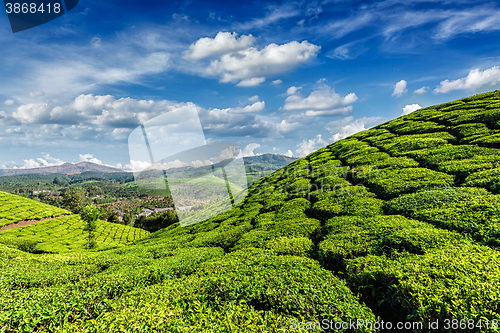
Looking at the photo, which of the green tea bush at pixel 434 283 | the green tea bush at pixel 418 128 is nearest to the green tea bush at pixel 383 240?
the green tea bush at pixel 434 283

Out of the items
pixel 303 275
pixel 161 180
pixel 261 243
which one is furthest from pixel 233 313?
pixel 161 180

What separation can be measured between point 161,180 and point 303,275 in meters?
9.46

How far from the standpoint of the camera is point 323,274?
7.25 meters

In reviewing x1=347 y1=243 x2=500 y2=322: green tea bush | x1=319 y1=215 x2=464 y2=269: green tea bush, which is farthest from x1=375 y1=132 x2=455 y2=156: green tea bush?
x1=347 y1=243 x2=500 y2=322: green tea bush

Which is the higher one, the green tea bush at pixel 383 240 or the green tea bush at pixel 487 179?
the green tea bush at pixel 487 179

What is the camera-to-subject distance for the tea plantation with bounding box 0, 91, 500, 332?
4965mm

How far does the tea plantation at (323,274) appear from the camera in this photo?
16.3ft

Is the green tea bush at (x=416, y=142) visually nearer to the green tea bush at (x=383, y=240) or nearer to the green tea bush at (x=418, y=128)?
the green tea bush at (x=418, y=128)

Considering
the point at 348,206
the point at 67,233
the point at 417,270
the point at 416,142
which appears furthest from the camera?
the point at 67,233

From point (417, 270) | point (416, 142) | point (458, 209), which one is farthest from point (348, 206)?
point (416, 142)

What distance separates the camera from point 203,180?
1891 cm

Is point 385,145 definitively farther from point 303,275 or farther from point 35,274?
point 35,274

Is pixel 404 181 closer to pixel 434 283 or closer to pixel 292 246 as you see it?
pixel 292 246

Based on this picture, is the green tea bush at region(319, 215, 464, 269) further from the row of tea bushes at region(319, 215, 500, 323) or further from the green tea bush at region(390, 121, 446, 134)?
the green tea bush at region(390, 121, 446, 134)
